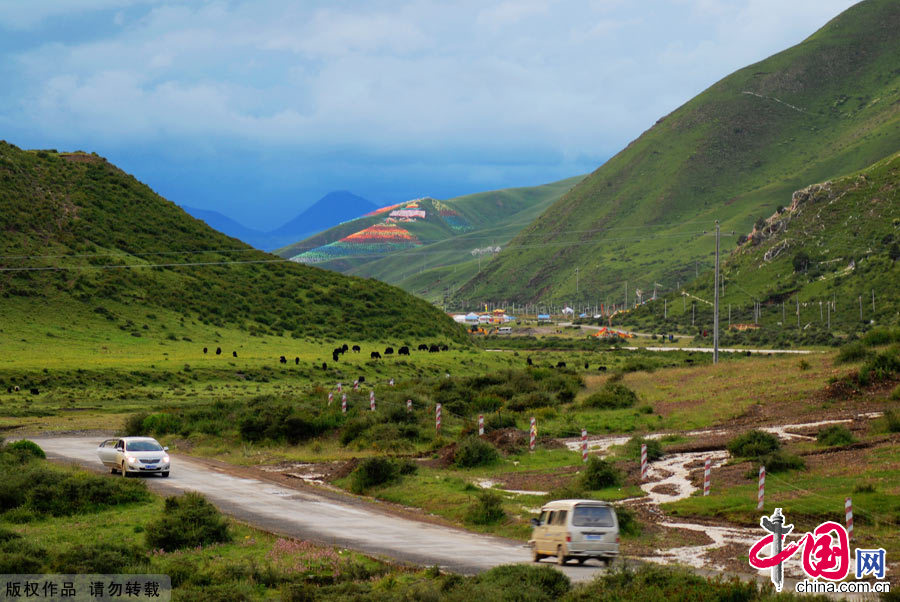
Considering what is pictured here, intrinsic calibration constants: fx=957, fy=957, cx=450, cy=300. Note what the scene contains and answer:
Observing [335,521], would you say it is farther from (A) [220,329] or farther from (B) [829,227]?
(B) [829,227]

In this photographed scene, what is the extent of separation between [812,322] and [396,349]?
5797 centimetres

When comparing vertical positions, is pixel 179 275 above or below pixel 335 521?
above

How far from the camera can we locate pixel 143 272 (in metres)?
103

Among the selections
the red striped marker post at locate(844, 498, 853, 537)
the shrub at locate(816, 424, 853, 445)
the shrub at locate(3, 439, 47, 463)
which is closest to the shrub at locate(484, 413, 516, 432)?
the shrub at locate(816, 424, 853, 445)

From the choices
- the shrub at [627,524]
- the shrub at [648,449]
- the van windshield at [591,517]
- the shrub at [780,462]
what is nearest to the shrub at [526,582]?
the van windshield at [591,517]

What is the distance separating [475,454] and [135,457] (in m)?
12.6

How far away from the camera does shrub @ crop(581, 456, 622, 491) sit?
3020 cm

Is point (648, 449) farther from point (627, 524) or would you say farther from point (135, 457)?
point (135, 457)

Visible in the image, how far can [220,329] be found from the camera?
96375 millimetres

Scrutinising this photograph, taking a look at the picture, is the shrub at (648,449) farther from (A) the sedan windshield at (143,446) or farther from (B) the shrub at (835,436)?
(A) the sedan windshield at (143,446)

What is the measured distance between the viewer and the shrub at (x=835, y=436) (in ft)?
108

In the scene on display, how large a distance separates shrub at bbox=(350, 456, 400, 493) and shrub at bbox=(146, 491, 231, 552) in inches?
379

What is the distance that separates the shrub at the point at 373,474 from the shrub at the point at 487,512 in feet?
22.8

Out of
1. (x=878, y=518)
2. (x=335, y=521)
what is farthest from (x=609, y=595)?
(x=335, y=521)
